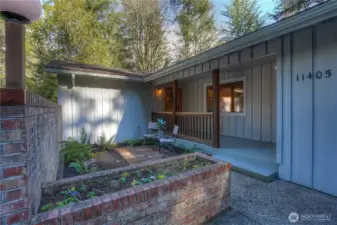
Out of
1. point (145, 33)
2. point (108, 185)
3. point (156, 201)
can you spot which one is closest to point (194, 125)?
point (108, 185)

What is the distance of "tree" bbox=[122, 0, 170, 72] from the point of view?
13898 mm

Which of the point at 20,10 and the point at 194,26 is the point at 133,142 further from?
the point at 194,26

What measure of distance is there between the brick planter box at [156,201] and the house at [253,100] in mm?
1653

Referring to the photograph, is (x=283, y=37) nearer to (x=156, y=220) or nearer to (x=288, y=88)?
(x=288, y=88)

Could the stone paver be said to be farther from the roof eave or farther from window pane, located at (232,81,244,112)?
window pane, located at (232,81,244,112)

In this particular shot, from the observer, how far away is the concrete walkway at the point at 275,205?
221 centimetres

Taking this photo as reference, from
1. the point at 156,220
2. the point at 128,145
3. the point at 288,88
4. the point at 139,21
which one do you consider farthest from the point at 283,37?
the point at 139,21

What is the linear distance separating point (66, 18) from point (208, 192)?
521 inches

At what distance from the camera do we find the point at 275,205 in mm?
2531

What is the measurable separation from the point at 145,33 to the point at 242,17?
24.0 ft

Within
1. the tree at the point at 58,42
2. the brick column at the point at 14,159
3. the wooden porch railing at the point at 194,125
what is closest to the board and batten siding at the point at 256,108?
the wooden porch railing at the point at 194,125

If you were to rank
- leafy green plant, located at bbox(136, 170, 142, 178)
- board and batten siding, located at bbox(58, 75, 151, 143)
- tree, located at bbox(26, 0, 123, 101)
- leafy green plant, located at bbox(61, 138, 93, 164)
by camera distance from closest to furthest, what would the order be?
1. leafy green plant, located at bbox(136, 170, 142, 178)
2. leafy green plant, located at bbox(61, 138, 93, 164)
3. board and batten siding, located at bbox(58, 75, 151, 143)
4. tree, located at bbox(26, 0, 123, 101)

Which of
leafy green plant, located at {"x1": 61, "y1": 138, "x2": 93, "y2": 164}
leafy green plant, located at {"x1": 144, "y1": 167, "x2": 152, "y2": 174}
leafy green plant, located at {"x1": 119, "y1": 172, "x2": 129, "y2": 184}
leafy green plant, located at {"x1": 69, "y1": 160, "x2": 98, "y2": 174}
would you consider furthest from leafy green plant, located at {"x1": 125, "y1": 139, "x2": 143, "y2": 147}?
leafy green plant, located at {"x1": 119, "y1": 172, "x2": 129, "y2": 184}

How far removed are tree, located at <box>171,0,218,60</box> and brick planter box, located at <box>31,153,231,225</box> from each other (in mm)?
14073
